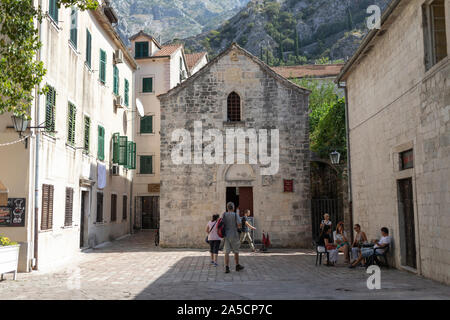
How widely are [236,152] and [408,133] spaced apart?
9226mm

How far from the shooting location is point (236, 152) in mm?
19484

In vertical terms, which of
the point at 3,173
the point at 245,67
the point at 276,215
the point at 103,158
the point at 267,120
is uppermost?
the point at 245,67

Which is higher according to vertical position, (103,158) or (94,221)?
(103,158)

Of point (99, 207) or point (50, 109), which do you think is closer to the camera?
point (50, 109)

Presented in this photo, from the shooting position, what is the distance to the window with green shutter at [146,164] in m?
30.6

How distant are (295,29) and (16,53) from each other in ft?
290

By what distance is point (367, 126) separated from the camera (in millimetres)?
14812

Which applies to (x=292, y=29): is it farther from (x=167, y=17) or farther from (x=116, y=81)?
(x=167, y=17)

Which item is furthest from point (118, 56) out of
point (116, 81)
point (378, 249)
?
point (378, 249)

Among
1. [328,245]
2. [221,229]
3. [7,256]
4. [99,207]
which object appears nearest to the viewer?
[7,256]

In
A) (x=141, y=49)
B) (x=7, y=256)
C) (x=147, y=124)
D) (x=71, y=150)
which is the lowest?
(x=7, y=256)

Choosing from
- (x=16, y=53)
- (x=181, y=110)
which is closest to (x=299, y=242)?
(x=181, y=110)

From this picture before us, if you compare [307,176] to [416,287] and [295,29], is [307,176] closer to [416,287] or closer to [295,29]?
[416,287]

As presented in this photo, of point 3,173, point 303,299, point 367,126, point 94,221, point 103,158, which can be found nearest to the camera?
point 303,299
